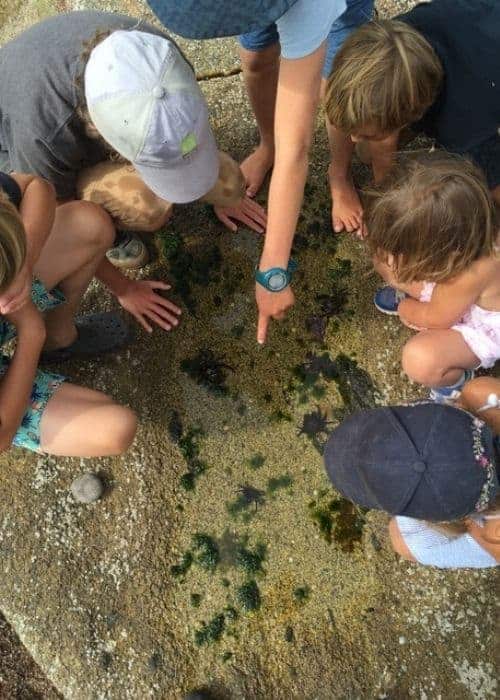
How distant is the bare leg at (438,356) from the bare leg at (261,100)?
3.47ft

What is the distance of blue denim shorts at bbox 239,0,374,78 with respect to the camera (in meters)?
2.11

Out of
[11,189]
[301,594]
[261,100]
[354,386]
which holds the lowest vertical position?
[301,594]

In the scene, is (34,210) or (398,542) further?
(398,542)

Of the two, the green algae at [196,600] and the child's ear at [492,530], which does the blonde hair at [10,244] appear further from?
the child's ear at [492,530]

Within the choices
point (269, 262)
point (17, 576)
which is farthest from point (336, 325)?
point (17, 576)

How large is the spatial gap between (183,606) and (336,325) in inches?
49.7

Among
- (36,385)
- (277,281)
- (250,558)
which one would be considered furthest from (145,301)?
(250,558)

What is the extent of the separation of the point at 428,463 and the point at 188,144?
1.16m

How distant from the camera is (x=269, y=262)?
199 centimetres

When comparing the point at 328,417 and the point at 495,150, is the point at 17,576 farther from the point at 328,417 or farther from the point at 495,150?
the point at 495,150

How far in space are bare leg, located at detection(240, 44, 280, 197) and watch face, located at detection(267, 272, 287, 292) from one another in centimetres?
77

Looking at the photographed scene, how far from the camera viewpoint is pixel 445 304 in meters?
2.00

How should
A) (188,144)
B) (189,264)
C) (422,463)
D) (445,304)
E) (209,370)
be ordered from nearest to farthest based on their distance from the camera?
(422,463), (188,144), (445,304), (209,370), (189,264)

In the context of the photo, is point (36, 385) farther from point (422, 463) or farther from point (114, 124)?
point (422, 463)
